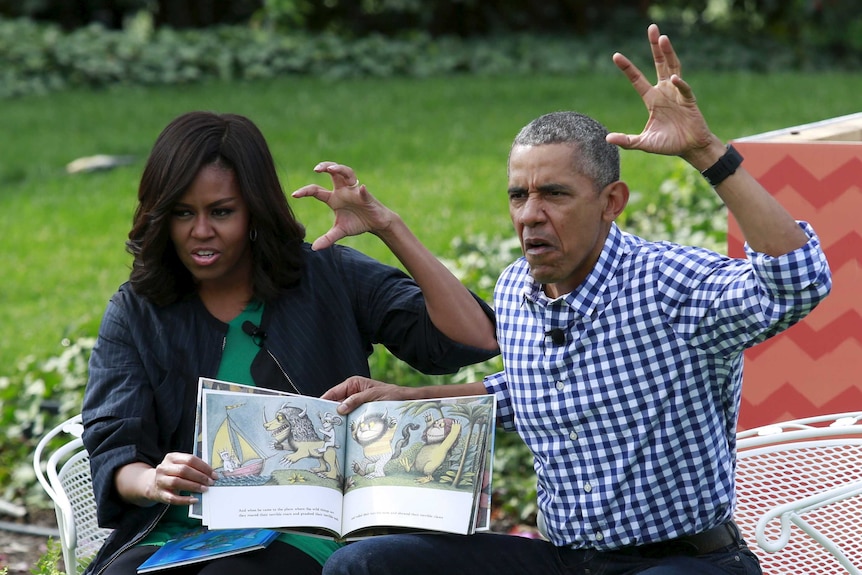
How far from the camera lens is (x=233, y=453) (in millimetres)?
2744

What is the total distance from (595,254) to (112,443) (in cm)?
125

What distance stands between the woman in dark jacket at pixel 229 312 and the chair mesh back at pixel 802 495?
2.43 ft

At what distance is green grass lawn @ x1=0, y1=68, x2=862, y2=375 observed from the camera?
710 cm

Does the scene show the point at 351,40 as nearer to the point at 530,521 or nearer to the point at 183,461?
the point at 530,521

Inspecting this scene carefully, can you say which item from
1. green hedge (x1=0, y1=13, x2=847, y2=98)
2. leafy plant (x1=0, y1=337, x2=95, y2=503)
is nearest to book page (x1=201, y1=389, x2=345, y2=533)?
leafy plant (x1=0, y1=337, x2=95, y2=503)

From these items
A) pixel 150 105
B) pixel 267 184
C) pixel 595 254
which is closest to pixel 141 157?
pixel 150 105

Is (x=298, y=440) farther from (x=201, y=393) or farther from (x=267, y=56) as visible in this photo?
(x=267, y=56)

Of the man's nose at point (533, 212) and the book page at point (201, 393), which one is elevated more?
the man's nose at point (533, 212)

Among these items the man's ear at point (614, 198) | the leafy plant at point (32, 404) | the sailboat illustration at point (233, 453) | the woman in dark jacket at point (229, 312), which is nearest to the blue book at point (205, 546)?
the woman in dark jacket at point (229, 312)

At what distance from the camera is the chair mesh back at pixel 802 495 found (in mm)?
2887

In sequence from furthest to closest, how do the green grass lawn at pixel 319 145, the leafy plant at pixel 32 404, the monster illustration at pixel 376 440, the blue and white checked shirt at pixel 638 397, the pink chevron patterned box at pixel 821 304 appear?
the green grass lawn at pixel 319 145, the leafy plant at pixel 32 404, the pink chevron patterned box at pixel 821 304, the monster illustration at pixel 376 440, the blue and white checked shirt at pixel 638 397

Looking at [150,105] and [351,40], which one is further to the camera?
[351,40]

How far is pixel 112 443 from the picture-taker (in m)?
2.97

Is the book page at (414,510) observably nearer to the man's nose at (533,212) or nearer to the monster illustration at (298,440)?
the monster illustration at (298,440)
